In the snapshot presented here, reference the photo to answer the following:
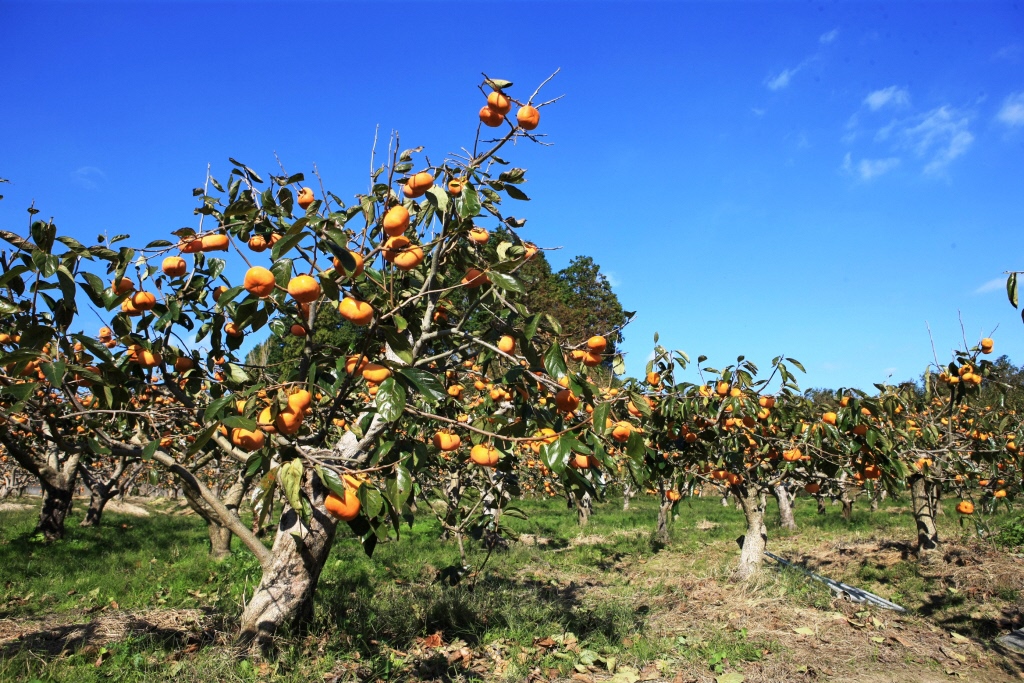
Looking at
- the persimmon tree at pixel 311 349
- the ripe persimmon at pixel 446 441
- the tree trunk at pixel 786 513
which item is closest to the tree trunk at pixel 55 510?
the persimmon tree at pixel 311 349

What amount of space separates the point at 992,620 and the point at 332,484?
6475 mm

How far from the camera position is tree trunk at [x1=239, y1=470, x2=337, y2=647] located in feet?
10.9

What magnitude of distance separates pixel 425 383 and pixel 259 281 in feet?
2.04

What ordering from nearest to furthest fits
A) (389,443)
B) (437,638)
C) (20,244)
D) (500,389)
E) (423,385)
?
(423,385) → (389,443) → (20,244) → (500,389) → (437,638)

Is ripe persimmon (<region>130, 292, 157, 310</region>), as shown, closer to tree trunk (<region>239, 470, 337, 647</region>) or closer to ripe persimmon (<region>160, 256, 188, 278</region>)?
ripe persimmon (<region>160, 256, 188, 278</region>)

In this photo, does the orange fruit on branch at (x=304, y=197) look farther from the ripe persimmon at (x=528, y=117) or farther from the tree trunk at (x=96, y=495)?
the tree trunk at (x=96, y=495)

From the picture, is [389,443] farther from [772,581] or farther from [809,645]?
[772,581]

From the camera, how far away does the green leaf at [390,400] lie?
1813 millimetres

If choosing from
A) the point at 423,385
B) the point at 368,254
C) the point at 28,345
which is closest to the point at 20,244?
the point at 28,345

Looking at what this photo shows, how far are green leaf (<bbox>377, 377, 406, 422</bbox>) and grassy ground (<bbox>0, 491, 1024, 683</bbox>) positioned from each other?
2.17 metres

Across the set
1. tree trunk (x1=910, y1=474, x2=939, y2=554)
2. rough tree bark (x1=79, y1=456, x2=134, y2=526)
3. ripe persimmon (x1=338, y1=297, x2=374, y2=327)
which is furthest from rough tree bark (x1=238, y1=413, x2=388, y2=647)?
tree trunk (x1=910, y1=474, x2=939, y2=554)

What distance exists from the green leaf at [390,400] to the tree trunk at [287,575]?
1669mm

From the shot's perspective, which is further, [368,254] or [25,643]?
[25,643]

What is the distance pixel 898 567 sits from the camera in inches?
296
